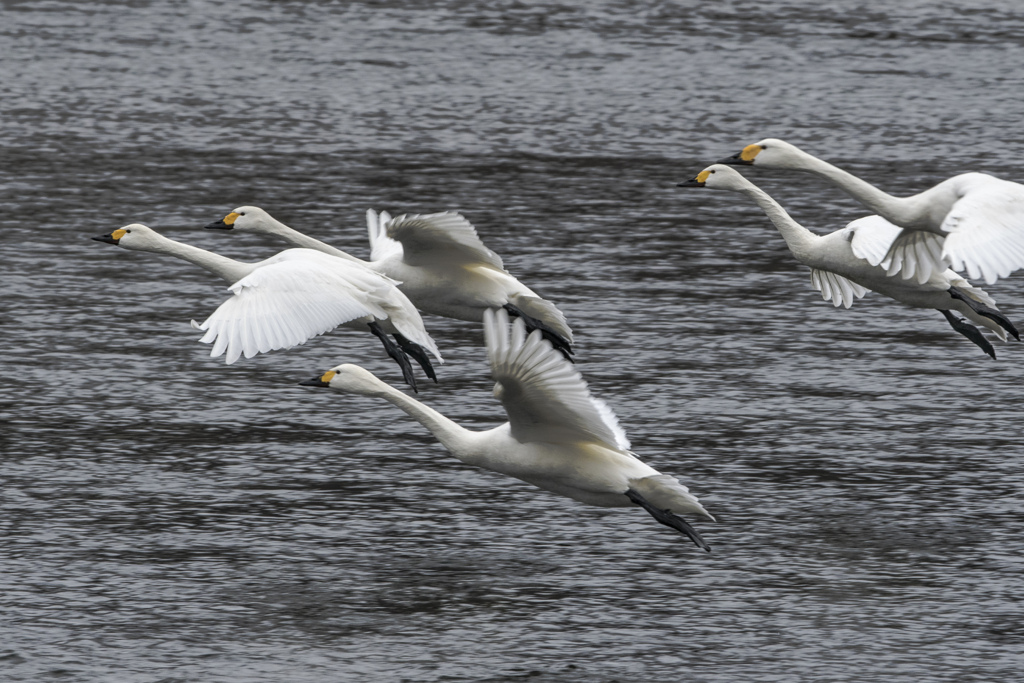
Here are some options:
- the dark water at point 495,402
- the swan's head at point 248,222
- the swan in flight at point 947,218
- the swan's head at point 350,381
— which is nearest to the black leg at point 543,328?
the dark water at point 495,402

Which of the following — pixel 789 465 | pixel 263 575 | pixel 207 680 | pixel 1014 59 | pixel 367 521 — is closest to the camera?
pixel 207 680

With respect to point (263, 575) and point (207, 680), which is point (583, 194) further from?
point (207, 680)

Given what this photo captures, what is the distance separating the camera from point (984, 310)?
12.6m


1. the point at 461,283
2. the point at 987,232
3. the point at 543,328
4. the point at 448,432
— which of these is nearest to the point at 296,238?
the point at 461,283

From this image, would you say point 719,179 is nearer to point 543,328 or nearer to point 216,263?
point 543,328

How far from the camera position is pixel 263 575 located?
984cm

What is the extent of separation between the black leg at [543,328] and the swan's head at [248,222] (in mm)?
1937

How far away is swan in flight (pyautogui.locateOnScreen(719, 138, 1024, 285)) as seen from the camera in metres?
10.3

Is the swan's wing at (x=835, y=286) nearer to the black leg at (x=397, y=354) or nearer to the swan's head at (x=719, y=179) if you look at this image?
the swan's head at (x=719, y=179)

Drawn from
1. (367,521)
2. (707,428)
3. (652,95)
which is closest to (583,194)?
(652,95)

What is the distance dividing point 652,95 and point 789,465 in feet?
40.7

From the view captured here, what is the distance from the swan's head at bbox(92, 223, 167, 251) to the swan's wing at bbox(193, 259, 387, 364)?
2.18 meters

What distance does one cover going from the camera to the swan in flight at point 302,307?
10.4m

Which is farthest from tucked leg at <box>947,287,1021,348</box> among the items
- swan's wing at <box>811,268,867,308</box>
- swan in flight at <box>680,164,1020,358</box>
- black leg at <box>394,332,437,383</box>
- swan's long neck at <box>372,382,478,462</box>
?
swan's long neck at <box>372,382,478,462</box>
